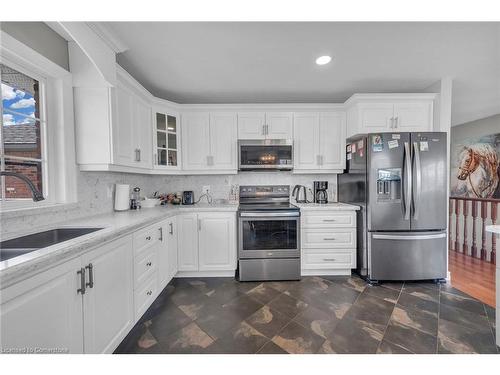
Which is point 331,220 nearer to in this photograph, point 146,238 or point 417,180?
point 417,180

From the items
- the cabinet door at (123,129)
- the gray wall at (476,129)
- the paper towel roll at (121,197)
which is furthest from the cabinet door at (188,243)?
the gray wall at (476,129)

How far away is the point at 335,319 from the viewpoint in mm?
1819

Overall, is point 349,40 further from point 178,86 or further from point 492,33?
point 178,86

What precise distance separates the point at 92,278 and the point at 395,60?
303 centimetres

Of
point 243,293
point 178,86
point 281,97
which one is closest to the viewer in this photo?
point 243,293

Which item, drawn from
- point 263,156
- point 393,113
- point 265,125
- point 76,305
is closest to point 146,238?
point 76,305

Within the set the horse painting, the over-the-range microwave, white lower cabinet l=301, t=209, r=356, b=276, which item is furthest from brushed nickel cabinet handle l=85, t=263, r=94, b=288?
the horse painting

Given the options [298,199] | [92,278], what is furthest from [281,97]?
[92,278]

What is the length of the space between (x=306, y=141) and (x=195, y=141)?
1.57 metres

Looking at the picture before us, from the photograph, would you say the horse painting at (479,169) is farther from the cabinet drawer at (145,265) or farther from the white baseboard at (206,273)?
the cabinet drawer at (145,265)

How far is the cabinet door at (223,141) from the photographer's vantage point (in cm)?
290

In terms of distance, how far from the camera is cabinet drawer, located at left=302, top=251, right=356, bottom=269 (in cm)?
262

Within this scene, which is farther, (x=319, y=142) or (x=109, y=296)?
(x=319, y=142)

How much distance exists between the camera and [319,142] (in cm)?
295
